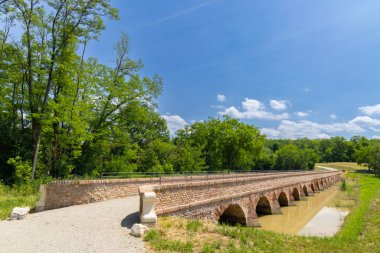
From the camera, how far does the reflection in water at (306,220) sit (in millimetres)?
18469

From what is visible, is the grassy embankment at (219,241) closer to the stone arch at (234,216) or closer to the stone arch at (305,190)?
the stone arch at (234,216)

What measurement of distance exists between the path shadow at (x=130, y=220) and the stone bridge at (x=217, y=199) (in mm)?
458

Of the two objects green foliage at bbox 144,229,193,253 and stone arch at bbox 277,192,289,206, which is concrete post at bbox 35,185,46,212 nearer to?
green foliage at bbox 144,229,193,253

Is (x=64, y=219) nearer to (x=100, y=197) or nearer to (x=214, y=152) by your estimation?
(x=100, y=197)

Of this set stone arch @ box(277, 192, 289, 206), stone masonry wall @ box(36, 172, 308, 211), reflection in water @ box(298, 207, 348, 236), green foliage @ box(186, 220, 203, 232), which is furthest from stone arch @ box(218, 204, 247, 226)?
stone arch @ box(277, 192, 289, 206)

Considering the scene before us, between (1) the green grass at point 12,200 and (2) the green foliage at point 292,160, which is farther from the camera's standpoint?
(2) the green foliage at point 292,160

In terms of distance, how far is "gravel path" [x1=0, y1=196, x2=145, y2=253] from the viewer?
20.6 ft

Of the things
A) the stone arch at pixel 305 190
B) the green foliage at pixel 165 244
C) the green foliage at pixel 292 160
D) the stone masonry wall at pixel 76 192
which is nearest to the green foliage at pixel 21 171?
the stone masonry wall at pixel 76 192

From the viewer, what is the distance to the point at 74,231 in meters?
7.47

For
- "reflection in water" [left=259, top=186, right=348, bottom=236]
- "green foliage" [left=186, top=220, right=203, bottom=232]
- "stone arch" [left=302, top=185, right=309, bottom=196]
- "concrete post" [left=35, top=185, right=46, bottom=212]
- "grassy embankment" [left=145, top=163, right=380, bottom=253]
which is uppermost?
"concrete post" [left=35, top=185, right=46, bottom=212]

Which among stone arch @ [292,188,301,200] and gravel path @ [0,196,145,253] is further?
stone arch @ [292,188,301,200]

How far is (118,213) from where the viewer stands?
9461 mm

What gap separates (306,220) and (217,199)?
41.5ft

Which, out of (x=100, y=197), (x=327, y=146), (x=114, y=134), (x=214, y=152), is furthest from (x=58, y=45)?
(x=327, y=146)
